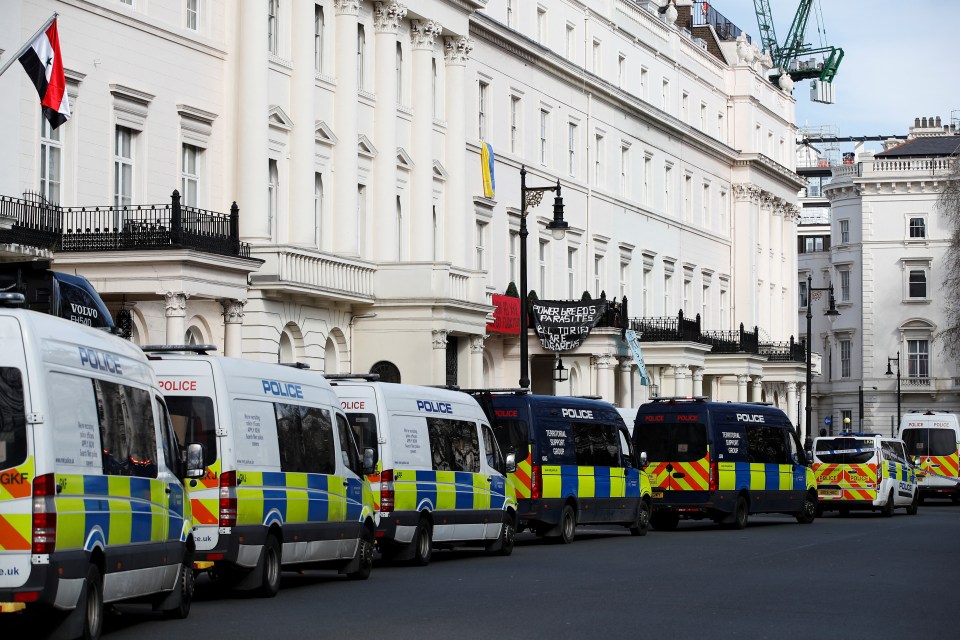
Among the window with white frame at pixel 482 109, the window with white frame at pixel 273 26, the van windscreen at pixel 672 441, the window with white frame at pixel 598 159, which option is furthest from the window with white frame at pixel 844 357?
the van windscreen at pixel 672 441

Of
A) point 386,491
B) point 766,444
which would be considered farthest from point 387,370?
point 386,491

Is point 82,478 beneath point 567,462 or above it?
above

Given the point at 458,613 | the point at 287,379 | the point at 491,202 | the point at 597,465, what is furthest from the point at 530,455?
the point at 491,202

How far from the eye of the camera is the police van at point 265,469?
17844 millimetres

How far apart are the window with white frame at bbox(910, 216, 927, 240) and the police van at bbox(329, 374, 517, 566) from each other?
260ft

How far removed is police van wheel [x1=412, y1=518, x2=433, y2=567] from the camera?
24031 mm

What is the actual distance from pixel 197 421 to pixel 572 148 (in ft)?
140

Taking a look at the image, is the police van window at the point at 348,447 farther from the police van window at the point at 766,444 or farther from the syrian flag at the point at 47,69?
the police van window at the point at 766,444

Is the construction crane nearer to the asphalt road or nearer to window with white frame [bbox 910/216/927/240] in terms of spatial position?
window with white frame [bbox 910/216/927/240]

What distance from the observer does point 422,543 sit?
24219mm

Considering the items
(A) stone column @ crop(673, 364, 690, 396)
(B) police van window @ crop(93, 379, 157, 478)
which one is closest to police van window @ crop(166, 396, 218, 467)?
(B) police van window @ crop(93, 379, 157, 478)

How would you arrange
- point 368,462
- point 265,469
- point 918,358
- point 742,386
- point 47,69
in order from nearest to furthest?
point 265,469, point 368,462, point 47,69, point 742,386, point 918,358

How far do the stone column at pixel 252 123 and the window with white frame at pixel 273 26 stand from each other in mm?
1321

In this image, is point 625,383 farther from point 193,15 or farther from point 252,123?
point 193,15
